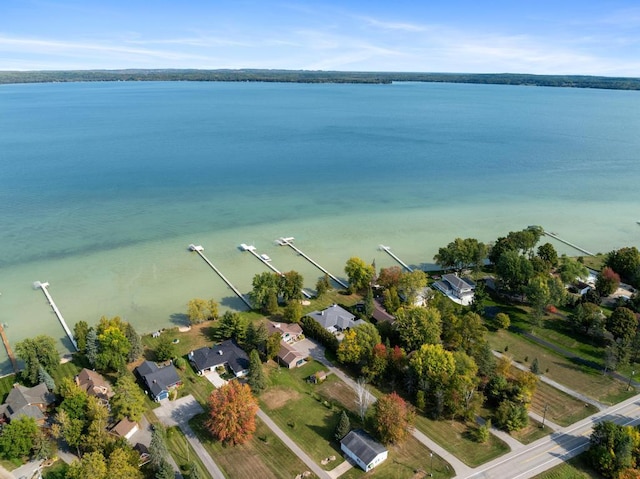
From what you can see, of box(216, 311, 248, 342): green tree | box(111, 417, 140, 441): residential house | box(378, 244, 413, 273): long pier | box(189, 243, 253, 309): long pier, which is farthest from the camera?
box(378, 244, 413, 273): long pier

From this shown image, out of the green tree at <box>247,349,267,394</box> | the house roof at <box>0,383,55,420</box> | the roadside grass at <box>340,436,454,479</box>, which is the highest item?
the green tree at <box>247,349,267,394</box>

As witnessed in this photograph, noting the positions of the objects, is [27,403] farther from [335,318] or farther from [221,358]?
[335,318]

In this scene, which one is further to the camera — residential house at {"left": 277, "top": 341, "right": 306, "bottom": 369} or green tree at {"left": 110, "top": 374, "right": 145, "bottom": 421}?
residential house at {"left": 277, "top": 341, "right": 306, "bottom": 369}

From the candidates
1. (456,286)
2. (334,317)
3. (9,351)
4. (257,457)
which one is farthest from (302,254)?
(9,351)

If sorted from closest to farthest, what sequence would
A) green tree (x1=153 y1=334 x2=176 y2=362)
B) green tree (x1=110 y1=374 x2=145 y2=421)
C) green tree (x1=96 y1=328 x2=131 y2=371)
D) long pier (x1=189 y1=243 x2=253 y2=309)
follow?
green tree (x1=110 y1=374 x2=145 y2=421)
green tree (x1=96 y1=328 x2=131 y2=371)
green tree (x1=153 y1=334 x2=176 y2=362)
long pier (x1=189 y1=243 x2=253 y2=309)

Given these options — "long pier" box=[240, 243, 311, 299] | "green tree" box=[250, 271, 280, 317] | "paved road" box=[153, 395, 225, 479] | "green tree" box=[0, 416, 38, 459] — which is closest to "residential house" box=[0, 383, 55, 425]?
"green tree" box=[0, 416, 38, 459]

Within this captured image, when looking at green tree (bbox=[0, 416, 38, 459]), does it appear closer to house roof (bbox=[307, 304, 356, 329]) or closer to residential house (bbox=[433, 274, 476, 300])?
house roof (bbox=[307, 304, 356, 329])

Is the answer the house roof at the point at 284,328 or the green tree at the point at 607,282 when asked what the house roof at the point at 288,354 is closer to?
the house roof at the point at 284,328
